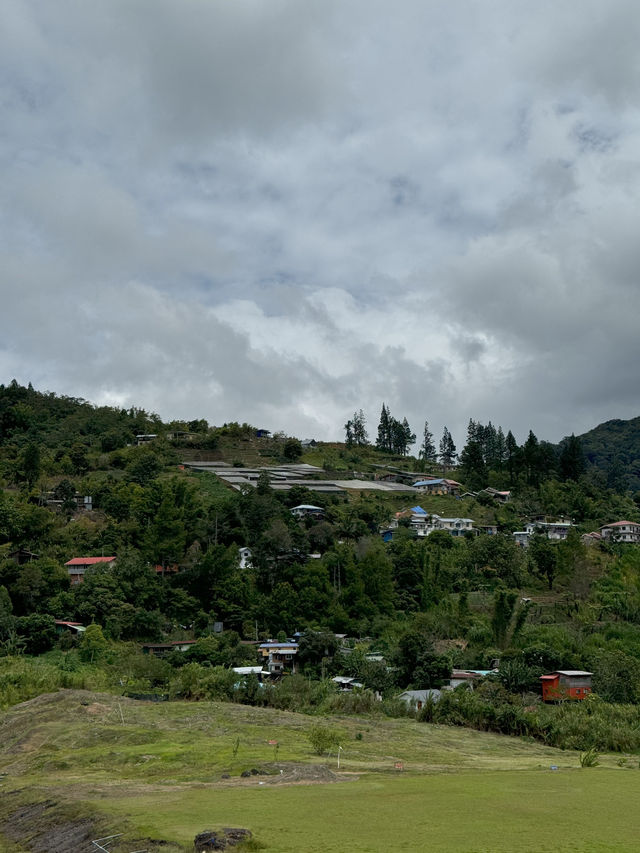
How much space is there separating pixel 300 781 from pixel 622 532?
5884 centimetres

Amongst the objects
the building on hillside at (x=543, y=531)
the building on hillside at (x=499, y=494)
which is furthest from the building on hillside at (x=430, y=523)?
the building on hillside at (x=499, y=494)

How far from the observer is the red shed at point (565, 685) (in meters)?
40.2

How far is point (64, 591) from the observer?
164ft

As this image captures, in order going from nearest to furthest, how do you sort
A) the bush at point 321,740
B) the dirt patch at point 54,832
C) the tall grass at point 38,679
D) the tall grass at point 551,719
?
the dirt patch at point 54,832 < the bush at point 321,740 < the tall grass at point 551,719 < the tall grass at point 38,679

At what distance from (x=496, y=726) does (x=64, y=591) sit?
30.7 meters

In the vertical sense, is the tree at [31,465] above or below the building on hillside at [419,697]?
above

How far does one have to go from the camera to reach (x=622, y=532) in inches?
2790

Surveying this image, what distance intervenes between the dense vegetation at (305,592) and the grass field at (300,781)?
5238 millimetres

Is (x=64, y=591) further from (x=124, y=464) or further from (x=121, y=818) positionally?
(x=121, y=818)

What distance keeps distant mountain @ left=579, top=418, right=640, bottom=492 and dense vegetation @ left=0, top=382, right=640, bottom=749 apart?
78.5m

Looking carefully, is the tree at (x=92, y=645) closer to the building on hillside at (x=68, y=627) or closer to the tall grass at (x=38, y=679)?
the tall grass at (x=38, y=679)

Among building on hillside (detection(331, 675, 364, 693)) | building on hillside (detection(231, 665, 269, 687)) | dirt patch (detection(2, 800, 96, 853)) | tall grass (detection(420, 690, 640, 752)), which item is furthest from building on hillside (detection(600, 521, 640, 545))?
dirt patch (detection(2, 800, 96, 853))

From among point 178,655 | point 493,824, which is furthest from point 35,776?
point 178,655

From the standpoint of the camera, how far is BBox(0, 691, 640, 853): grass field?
13.9 m
